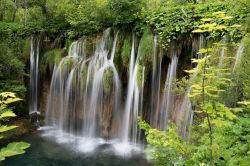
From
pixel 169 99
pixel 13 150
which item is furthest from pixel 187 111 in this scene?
pixel 13 150

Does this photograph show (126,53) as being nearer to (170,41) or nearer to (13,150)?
(170,41)

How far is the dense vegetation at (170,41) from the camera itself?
491 centimetres

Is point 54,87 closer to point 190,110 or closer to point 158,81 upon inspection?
point 158,81

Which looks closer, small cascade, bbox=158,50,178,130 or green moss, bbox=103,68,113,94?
small cascade, bbox=158,50,178,130

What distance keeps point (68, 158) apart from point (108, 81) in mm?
3720

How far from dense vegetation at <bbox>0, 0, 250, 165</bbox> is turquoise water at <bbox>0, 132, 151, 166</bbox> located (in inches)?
120

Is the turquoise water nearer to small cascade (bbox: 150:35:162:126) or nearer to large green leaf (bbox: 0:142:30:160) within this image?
small cascade (bbox: 150:35:162:126)

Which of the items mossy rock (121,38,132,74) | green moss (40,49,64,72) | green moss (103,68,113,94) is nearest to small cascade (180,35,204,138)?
mossy rock (121,38,132,74)

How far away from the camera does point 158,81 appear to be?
12.3 meters

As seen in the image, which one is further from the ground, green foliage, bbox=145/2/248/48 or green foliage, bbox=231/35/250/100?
green foliage, bbox=145/2/248/48

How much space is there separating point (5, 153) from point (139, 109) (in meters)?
10.3

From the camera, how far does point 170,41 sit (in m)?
11.9

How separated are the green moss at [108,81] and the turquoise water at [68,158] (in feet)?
8.14

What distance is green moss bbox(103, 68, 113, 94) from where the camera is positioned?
42.8 feet
